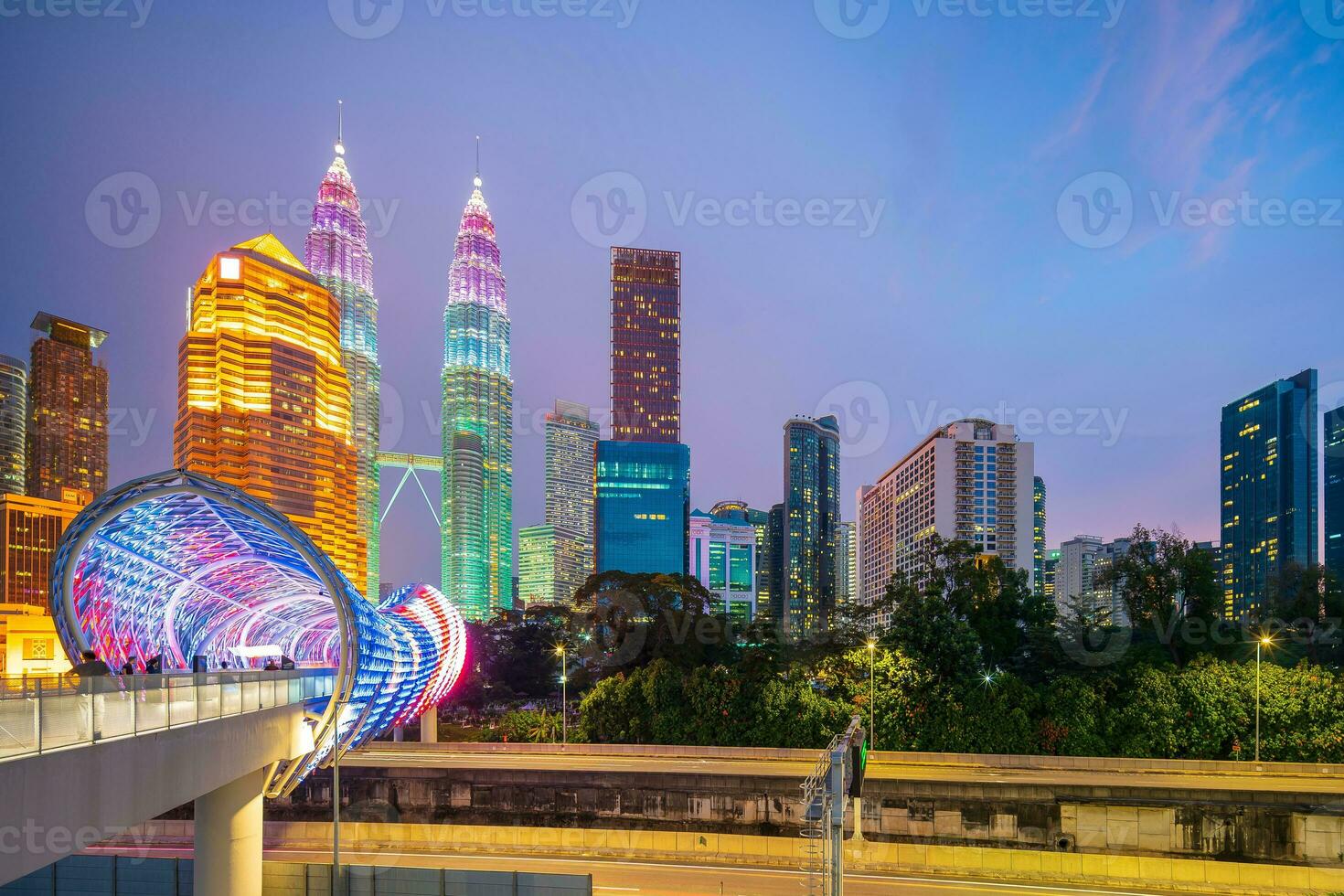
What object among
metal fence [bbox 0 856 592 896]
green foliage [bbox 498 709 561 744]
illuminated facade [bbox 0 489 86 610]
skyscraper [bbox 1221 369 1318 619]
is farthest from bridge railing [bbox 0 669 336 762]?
skyscraper [bbox 1221 369 1318 619]

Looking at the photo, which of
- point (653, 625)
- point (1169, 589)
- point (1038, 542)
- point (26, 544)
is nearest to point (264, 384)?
point (26, 544)

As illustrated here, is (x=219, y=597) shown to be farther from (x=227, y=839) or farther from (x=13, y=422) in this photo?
(x=13, y=422)

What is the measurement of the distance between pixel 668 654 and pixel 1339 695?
101ft

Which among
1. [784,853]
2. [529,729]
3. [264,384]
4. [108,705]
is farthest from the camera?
[264,384]

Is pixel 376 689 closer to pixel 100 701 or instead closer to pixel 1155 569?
pixel 100 701

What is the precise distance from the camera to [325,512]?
442 feet

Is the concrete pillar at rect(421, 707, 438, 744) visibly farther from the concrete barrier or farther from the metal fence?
the metal fence

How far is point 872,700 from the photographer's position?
105 feet

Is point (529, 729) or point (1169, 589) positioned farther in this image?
point (1169, 589)

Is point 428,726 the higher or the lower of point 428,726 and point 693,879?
the lower

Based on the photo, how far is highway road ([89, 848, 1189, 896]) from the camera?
65.4 feet

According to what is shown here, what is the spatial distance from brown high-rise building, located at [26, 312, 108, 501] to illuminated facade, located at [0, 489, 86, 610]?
6464 centimetres

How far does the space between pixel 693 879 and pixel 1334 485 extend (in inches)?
→ 7777

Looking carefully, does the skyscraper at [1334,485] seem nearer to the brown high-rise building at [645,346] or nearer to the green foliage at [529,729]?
the brown high-rise building at [645,346]
